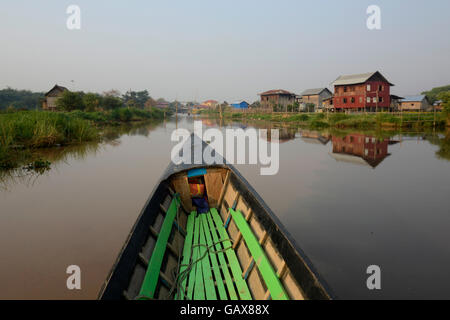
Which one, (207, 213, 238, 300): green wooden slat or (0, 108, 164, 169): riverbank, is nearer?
(207, 213, 238, 300): green wooden slat

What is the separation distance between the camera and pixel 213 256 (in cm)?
376

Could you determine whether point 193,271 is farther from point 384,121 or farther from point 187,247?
point 384,121

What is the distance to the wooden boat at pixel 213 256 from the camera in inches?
94.4

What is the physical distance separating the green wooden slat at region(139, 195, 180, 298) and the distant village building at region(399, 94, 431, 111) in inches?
1931

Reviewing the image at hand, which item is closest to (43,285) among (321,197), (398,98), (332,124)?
(321,197)

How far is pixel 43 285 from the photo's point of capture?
3.79m

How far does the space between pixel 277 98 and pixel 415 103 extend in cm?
2470

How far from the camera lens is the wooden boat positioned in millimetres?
2398

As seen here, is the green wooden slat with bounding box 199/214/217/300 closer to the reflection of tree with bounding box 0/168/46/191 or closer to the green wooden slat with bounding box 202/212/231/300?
the green wooden slat with bounding box 202/212/231/300

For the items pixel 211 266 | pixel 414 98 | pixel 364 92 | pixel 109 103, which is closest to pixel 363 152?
pixel 211 266

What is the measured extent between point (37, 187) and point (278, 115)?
41142 mm

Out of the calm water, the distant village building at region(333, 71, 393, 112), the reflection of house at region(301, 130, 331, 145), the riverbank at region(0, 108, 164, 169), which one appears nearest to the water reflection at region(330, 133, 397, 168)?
the calm water

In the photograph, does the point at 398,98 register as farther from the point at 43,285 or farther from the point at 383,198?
the point at 43,285

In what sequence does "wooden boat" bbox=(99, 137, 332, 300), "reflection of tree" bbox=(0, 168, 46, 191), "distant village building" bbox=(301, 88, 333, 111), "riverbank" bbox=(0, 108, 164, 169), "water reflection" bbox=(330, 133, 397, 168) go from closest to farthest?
"wooden boat" bbox=(99, 137, 332, 300) < "reflection of tree" bbox=(0, 168, 46, 191) < "riverbank" bbox=(0, 108, 164, 169) < "water reflection" bbox=(330, 133, 397, 168) < "distant village building" bbox=(301, 88, 333, 111)
